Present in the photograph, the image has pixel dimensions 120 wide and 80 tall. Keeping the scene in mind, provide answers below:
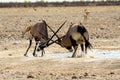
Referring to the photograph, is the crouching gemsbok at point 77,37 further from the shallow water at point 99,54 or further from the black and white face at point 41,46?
the black and white face at point 41,46

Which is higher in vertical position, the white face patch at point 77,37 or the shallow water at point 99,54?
the white face patch at point 77,37

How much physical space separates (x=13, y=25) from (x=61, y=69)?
1876 centimetres

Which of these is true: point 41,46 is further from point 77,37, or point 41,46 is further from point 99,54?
point 99,54

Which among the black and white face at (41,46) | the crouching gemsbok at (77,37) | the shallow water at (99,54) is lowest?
the shallow water at (99,54)

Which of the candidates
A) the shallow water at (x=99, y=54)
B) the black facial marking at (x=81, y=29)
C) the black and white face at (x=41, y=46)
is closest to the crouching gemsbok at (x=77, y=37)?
the black facial marking at (x=81, y=29)

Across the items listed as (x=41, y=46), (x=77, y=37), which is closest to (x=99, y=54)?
(x=77, y=37)

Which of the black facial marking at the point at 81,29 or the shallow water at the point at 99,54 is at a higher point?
the black facial marking at the point at 81,29

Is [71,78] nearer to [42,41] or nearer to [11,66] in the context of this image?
[11,66]

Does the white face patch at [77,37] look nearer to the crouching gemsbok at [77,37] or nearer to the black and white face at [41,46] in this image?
the crouching gemsbok at [77,37]

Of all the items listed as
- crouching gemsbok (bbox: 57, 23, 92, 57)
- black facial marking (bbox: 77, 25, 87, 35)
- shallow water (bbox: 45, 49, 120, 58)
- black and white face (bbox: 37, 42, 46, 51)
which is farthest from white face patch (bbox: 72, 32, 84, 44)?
black and white face (bbox: 37, 42, 46, 51)

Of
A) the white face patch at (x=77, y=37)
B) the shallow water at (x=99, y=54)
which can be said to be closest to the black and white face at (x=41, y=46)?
the shallow water at (x=99, y=54)

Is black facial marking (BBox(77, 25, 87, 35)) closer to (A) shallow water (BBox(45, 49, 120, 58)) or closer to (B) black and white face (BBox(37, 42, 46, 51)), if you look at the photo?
(A) shallow water (BBox(45, 49, 120, 58))

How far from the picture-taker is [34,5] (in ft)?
191

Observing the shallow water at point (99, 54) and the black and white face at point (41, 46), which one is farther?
the black and white face at point (41, 46)
